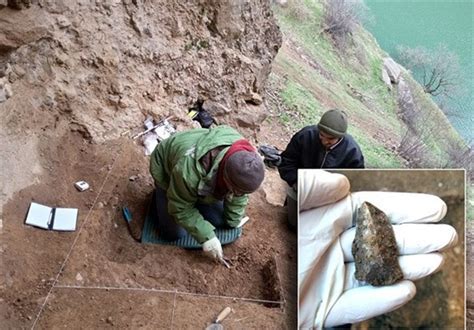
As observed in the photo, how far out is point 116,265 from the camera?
279cm

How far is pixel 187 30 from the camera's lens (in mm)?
4367

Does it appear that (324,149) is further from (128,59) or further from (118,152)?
(128,59)

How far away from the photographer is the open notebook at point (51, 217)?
2.89 m

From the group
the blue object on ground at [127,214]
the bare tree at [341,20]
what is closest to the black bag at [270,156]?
the blue object on ground at [127,214]

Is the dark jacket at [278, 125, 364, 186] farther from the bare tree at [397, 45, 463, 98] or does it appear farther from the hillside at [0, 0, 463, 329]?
the bare tree at [397, 45, 463, 98]

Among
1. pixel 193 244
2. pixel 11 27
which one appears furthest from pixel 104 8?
pixel 193 244

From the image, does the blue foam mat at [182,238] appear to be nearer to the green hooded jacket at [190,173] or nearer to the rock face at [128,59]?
the green hooded jacket at [190,173]

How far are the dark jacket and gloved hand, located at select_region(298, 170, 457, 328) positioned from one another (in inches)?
25.9

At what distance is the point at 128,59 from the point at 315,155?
1778 millimetres

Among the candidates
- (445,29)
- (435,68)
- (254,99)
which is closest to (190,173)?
(254,99)

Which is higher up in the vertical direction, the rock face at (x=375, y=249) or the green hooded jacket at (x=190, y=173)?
the rock face at (x=375, y=249)

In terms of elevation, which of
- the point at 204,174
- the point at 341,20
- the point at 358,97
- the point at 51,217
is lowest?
the point at 358,97

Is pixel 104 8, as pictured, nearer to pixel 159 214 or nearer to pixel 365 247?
pixel 159 214

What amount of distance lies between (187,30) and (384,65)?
6.28 m
